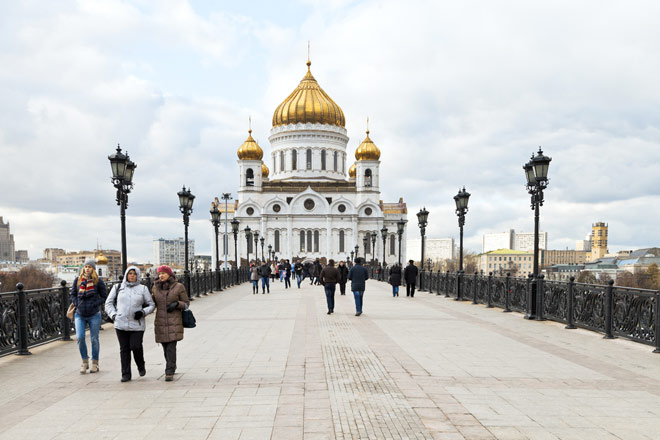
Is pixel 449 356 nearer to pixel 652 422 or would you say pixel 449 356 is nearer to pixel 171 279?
pixel 652 422

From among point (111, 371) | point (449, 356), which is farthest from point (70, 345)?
point (449, 356)

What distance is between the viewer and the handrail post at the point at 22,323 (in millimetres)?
8461

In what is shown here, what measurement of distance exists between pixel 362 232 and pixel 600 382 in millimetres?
64403

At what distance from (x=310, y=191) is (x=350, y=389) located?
206 ft

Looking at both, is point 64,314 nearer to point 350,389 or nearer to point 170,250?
point 350,389

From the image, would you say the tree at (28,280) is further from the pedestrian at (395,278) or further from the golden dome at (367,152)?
the pedestrian at (395,278)

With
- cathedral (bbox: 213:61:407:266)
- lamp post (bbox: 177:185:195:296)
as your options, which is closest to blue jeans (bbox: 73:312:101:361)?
lamp post (bbox: 177:185:195:296)

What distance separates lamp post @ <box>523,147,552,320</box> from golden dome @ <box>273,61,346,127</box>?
5962 centimetres

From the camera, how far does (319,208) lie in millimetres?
68750

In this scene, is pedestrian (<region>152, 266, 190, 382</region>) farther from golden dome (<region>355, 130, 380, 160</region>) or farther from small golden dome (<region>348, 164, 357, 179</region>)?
small golden dome (<region>348, 164, 357, 179</region>)

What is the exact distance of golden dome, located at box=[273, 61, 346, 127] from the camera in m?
71.8

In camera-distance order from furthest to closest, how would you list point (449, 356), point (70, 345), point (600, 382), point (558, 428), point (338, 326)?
point (338, 326), point (70, 345), point (449, 356), point (600, 382), point (558, 428)

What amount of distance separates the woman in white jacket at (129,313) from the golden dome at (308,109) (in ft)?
218

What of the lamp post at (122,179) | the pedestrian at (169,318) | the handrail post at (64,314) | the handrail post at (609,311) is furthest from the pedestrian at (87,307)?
the handrail post at (609,311)
